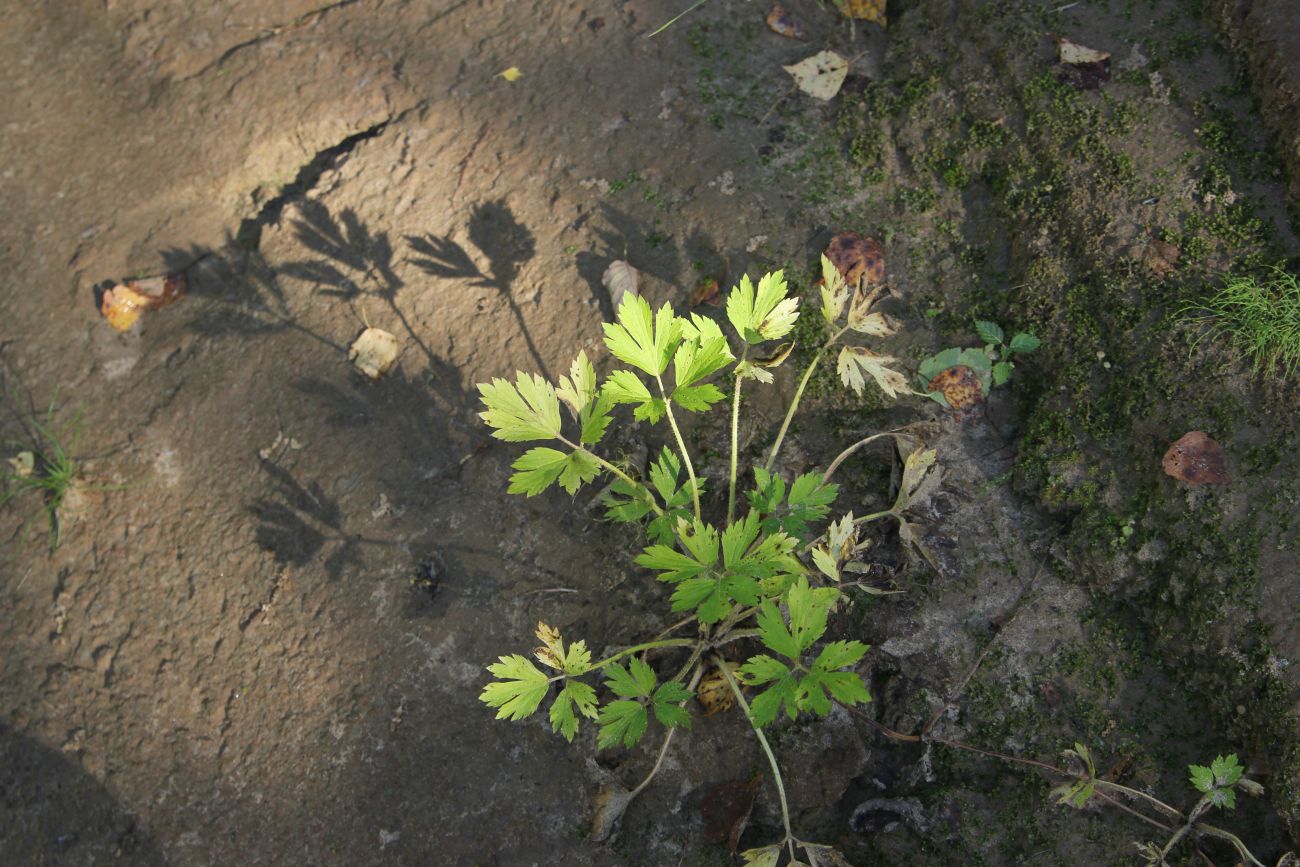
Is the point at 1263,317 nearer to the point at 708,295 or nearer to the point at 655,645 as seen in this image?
the point at 708,295

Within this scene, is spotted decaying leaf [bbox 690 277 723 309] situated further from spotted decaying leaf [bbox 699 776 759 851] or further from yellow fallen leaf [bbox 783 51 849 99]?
spotted decaying leaf [bbox 699 776 759 851]

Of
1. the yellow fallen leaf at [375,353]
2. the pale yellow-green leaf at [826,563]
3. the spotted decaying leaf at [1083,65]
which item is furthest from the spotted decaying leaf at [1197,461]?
the yellow fallen leaf at [375,353]

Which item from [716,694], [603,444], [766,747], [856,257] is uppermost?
[856,257]

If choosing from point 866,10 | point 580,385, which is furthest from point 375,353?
point 866,10

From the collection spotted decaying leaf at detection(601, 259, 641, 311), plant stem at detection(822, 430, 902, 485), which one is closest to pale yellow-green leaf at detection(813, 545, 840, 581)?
plant stem at detection(822, 430, 902, 485)

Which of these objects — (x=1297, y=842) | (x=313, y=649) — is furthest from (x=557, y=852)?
(x=1297, y=842)

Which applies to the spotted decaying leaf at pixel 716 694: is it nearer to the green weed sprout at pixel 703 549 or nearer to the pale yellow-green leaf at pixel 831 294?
the green weed sprout at pixel 703 549
